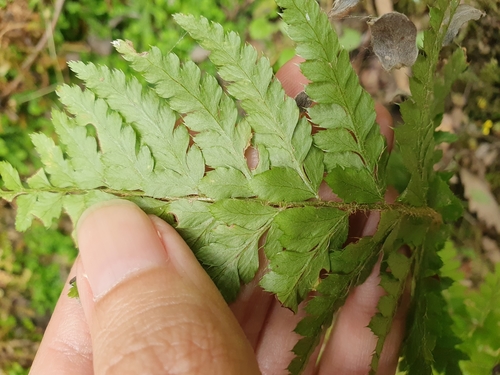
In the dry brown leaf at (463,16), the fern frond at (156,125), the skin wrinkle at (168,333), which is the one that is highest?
the dry brown leaf at (463,16)

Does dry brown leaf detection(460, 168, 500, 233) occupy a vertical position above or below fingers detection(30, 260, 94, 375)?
above

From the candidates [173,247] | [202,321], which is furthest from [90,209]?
[202,321]

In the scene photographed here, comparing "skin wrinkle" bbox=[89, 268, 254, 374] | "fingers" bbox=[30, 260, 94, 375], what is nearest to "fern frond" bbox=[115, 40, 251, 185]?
"skin wrinkle" bbox=[89, 268, 254, 374]

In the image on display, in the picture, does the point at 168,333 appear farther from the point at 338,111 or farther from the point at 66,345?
the point at 66,345

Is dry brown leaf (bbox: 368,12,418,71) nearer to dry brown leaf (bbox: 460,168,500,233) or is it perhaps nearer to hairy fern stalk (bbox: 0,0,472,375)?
hairy fern stalk (bbox: 0,0,472,375)

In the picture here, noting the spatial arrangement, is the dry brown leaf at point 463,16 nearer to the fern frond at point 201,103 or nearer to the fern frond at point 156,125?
the fern frond at point 201,103

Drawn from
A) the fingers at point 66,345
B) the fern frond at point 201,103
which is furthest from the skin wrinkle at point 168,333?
the fingers at point 66,345

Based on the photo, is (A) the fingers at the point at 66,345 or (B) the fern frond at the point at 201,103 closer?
(B) the fern frond at the point at 201,103
